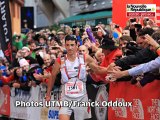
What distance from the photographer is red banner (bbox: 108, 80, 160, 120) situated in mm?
9188

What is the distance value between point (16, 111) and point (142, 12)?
16.0 ft

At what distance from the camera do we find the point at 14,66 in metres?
16.4

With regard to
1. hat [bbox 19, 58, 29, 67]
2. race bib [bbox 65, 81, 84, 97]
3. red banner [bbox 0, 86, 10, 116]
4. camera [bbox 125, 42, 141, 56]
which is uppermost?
camera [bbox 125, 42, 141, 56]

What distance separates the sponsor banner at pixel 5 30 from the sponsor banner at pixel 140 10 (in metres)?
5.95

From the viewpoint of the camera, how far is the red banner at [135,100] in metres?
9.19

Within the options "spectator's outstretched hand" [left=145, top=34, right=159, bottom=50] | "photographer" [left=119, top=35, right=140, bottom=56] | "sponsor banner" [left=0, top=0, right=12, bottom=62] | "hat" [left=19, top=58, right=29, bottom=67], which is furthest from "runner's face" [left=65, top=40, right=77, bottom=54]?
"sponsor banner" [left=0, top=0, right=12, bottom=62]

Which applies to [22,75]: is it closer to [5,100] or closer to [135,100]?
[5,100]

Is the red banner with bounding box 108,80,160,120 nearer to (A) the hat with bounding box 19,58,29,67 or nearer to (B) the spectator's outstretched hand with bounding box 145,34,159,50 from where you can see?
(B) the spectator's outstretched hand with bounding box 145,34,159,50

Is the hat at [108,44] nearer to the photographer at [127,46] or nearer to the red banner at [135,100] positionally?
the photographer at [127,46]

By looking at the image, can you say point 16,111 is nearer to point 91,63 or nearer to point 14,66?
point 14,66

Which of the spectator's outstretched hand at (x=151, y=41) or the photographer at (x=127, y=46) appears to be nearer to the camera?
the spectator's outstretched hand at (x=151, y=41)

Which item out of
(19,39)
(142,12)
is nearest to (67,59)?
(142,12)

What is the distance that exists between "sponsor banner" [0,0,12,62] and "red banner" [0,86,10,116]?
150 cm

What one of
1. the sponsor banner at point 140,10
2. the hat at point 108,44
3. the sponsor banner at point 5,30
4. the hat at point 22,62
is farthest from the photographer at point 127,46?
the sponsor banner at point 5,30
